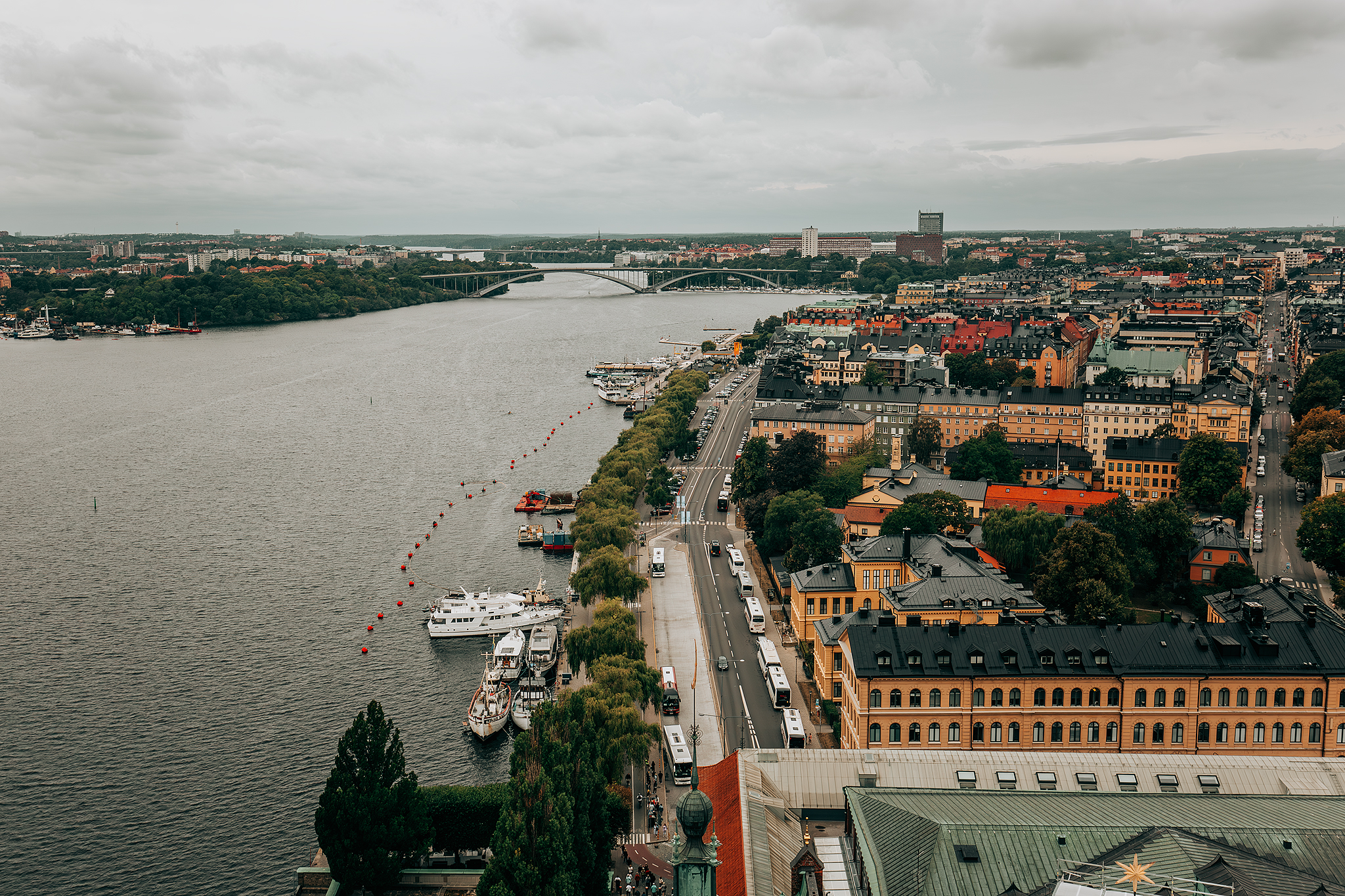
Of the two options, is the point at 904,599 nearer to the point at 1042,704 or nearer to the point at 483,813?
the point at 1042,704

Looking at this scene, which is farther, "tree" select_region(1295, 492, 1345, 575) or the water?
"tree" select_region(1295, 492, 1345, 575)

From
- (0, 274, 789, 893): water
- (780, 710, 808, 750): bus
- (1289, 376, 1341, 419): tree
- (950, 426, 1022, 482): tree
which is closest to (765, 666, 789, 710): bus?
(780, 710, 808, 750): bus

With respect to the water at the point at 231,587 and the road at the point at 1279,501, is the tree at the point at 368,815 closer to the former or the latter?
the water at the point at 231,587

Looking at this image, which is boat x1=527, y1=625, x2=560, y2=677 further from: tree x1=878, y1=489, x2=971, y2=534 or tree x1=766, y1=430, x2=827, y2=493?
tree x1=766, y1=430, x2=827, y2=493

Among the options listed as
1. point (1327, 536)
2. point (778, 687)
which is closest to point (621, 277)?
point (1327, 536)

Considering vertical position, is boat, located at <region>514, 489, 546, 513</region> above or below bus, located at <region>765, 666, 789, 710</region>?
above

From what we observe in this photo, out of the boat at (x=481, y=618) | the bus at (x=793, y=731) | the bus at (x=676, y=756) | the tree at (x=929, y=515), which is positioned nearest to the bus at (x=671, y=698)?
the bus at (x=676, y=756)

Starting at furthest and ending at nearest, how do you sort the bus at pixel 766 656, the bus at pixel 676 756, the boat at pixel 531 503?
1. the boat at pixel 531 503
2. the bus at pixel 766 656
3. the bus at pixel 676 756
